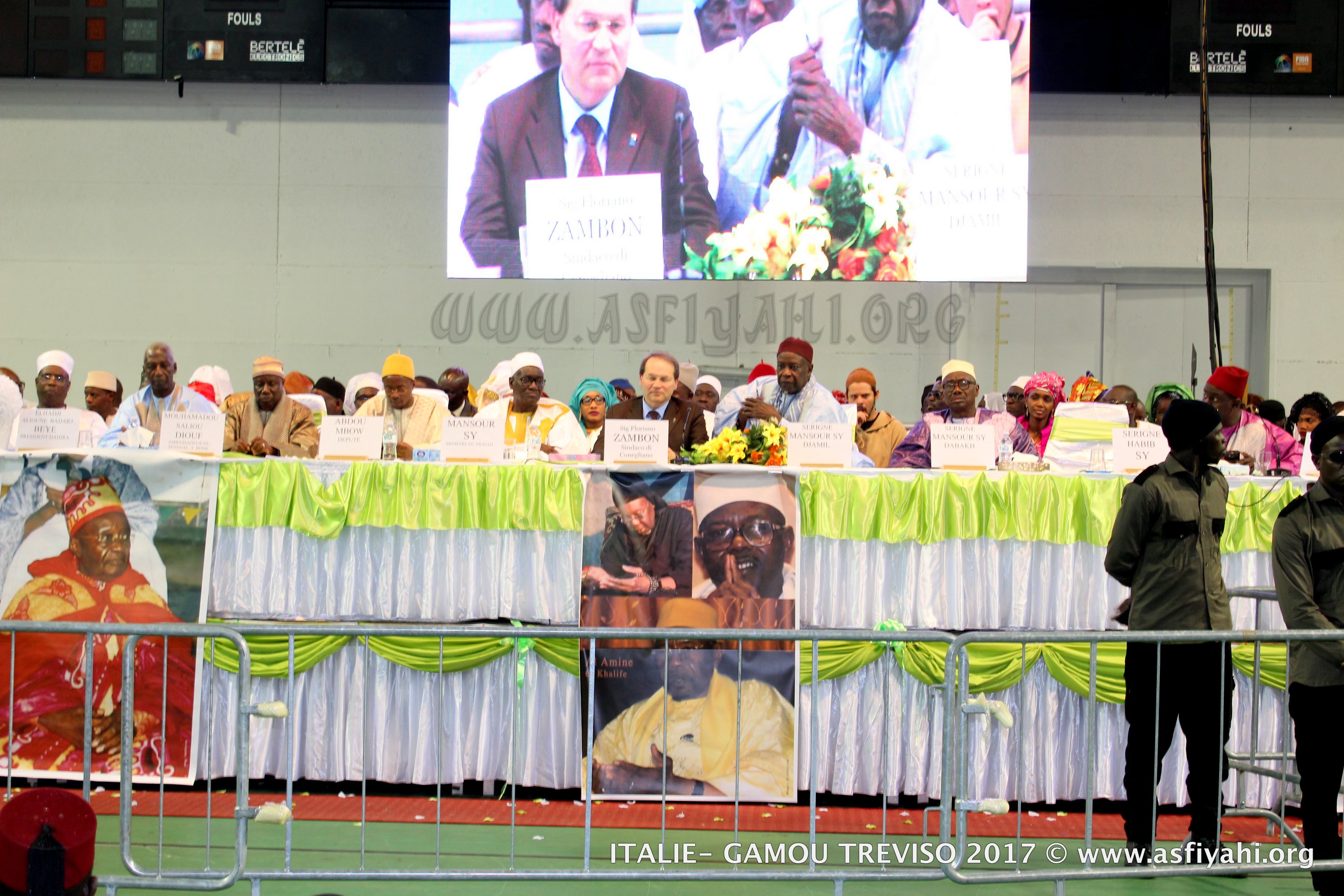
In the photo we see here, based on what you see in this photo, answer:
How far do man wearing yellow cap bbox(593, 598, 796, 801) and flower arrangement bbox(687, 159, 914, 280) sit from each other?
204 inches

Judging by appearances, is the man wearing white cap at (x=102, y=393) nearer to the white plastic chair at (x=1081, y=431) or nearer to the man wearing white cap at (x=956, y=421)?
the man wearing white cap at (x=956, y=421)

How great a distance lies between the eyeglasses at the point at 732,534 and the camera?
18.0ft

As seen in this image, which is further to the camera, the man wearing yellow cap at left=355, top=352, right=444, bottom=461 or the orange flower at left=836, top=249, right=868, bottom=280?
the orange flower at left=836, top=249, right=868, bottom=280

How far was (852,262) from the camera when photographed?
9.97 meters

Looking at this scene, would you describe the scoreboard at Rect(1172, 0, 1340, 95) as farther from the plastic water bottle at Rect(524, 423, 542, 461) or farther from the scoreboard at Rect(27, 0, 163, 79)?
the scoreboard at Rect(27, 0, 163, 79)

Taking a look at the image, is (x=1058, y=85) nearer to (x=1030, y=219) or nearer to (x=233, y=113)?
(x=1030, y=219)

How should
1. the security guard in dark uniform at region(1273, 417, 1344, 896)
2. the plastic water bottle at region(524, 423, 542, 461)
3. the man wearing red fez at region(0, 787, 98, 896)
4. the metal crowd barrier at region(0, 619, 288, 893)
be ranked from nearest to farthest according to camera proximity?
the man wearing red fez at region(0, 787, 98, 896), the metal crowd barrier at region(0, 619, 288, 893), the security guard in dark uniform at region(1273, 417, 1344, 896), the plastic water bottle at region(524, 423, 542, 461)

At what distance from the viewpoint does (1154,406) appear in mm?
7414

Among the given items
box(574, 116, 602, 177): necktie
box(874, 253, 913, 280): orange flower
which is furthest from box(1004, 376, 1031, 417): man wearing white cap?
box(574, 116, 602, 177): necktie

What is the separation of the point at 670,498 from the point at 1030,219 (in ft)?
24.8

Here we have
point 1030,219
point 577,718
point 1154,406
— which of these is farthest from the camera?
point 1030,219

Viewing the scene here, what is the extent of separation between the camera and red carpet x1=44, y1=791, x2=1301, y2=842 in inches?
202

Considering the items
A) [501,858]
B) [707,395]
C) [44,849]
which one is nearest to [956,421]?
[707,395]

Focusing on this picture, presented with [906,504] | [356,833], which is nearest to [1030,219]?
[906,504]
